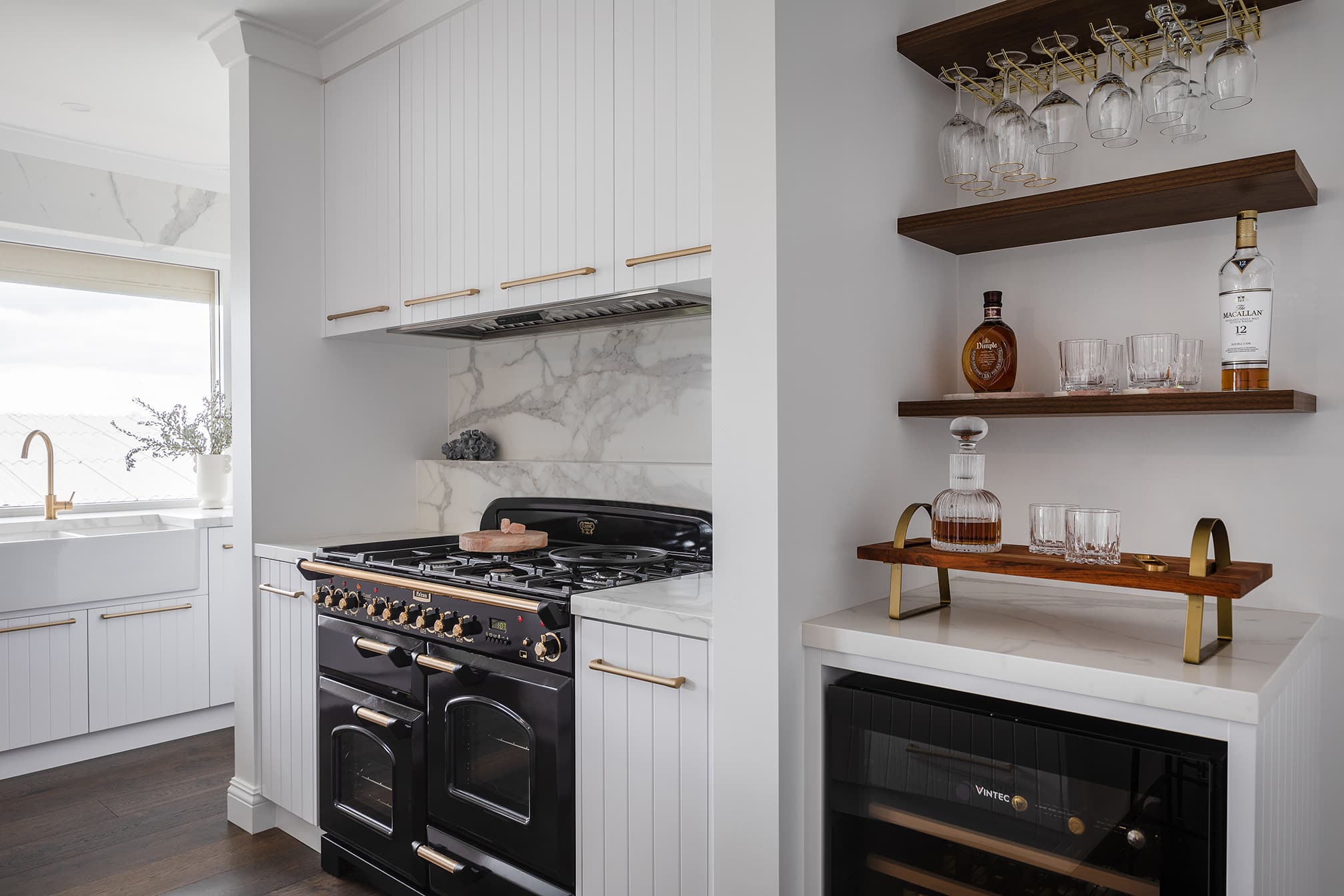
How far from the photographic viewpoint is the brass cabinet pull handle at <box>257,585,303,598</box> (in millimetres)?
2678

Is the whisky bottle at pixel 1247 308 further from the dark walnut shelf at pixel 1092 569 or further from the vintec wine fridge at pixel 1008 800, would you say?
the vintec wine fridge at pixel 1008 800

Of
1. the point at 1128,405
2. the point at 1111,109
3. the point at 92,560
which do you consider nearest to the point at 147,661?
the point at 92,560

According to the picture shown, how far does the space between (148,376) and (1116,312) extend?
4.37m

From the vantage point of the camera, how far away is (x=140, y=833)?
280cm

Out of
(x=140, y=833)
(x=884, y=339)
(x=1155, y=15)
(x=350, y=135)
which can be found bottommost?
(x=140, y=833)

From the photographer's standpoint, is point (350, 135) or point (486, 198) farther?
point (350, 135)

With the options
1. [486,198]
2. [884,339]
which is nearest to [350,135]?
[486,198]

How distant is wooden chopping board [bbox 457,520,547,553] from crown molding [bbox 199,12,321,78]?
1.79 m

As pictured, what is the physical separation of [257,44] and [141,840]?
2623 mm

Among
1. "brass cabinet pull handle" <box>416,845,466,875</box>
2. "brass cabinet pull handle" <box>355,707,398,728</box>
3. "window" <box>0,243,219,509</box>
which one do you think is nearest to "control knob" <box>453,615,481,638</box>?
"brass cabinet pull handle" <box>355,707,398,728</box>

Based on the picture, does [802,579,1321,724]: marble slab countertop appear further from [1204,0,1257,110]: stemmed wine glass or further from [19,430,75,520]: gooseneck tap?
[19,430,75,520]: gooseneck tap

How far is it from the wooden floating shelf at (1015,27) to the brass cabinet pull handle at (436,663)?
1685 mm

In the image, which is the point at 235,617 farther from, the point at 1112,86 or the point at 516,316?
the point at 1112,86

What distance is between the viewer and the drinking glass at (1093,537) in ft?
4.38
